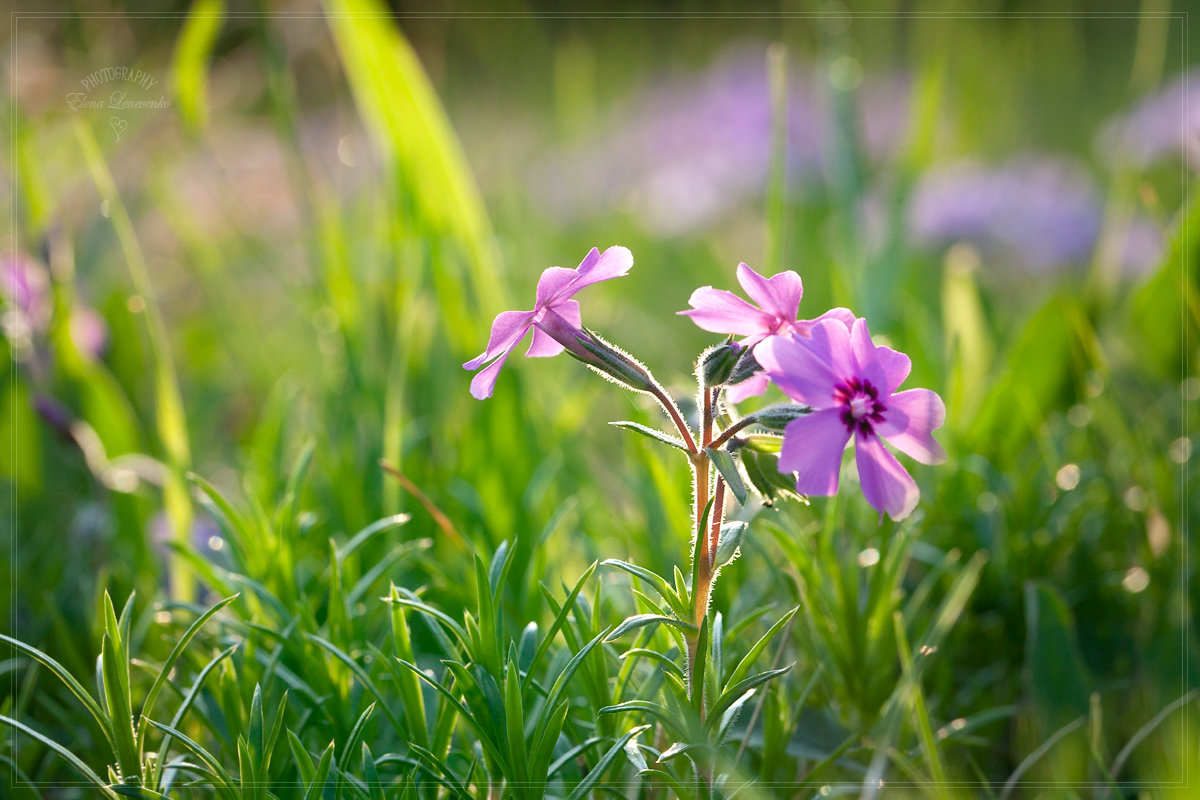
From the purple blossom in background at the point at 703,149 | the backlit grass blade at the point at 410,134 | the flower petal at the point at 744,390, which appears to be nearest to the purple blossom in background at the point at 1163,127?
the purple blossom in background at the point at 703,149

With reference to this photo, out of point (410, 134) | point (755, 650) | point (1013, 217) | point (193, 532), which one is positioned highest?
point (410, 134)

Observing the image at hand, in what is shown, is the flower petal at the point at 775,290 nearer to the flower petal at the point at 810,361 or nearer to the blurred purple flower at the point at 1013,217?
the flower petal at the point at 810,361

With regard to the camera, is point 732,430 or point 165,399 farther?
point 165,399

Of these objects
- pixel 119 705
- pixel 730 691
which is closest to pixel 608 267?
pixel 730 691

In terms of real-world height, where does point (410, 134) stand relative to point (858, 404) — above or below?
above

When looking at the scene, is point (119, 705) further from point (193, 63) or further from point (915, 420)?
point (193, 63)
